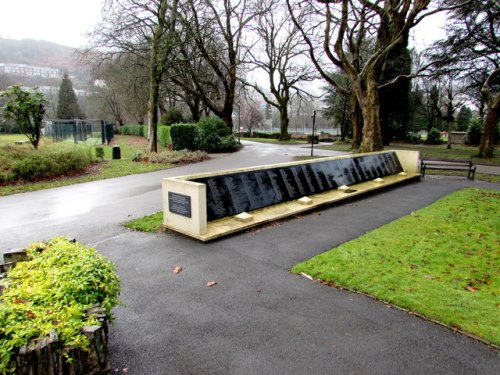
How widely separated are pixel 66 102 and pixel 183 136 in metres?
38.8

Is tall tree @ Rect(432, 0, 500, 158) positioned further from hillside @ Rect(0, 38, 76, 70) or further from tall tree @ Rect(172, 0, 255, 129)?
hillside @ Rect(0, 38, 76, 70)

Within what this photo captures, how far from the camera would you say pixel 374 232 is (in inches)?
281

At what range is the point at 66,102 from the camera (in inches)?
2023

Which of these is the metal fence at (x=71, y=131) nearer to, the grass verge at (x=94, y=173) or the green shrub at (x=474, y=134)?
the grass verge at (x=94, y=173)

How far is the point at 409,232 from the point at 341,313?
12.6 feet

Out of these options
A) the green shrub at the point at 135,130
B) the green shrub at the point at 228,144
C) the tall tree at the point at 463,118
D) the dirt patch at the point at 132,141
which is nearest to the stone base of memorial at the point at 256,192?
the green shrub at the point at 228,144

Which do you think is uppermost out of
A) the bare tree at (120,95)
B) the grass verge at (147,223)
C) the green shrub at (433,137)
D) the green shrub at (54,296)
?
the bare tree at (120,95)

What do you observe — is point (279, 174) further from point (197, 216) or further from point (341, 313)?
point (341, 313)

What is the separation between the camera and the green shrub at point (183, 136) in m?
21.8

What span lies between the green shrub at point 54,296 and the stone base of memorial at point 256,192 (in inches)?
118

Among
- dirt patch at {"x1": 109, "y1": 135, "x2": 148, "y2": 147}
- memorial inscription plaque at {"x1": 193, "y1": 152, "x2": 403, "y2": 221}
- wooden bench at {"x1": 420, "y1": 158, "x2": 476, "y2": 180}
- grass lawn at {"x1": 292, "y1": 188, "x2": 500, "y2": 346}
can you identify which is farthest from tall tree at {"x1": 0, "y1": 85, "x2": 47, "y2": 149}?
wooden bench at {"x1": 420, "y1": 158, "x2": 476, "y2": 180}

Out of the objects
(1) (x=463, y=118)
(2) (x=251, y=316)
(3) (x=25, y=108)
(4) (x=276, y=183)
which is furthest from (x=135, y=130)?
(1) (x=463, y=118)

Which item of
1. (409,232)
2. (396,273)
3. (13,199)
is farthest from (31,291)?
(13,199)

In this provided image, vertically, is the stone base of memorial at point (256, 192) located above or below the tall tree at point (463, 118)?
below
